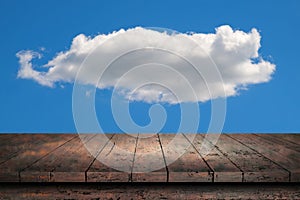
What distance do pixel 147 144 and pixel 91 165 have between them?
1015mm

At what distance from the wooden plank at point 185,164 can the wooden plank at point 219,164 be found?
0.04 meters

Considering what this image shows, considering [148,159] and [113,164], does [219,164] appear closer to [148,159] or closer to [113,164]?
[148,159]

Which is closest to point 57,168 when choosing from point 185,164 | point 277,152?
point 185,164

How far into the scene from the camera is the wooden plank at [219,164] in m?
2.34

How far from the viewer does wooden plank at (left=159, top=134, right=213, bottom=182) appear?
2.32 m

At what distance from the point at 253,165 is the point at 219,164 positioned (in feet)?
0.73

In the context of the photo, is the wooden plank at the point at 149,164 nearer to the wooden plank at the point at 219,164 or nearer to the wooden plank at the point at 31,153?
the wooden plank at the point at 219,164

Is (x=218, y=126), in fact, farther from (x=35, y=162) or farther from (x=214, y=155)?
(x=35, y=162)

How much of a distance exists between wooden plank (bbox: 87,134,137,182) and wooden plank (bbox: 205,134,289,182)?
71cm

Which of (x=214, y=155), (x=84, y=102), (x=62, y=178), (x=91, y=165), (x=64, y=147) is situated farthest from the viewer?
(x=64, y=147)

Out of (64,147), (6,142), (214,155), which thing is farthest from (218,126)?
(6,142)

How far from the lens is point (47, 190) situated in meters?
2.42

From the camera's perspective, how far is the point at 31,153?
9.95 ft

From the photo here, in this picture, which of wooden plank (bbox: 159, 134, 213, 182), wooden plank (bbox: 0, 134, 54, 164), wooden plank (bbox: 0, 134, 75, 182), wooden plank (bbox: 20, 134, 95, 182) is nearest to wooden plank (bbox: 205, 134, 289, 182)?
wooden plank (bbox: 159, 134, 213, 182)
